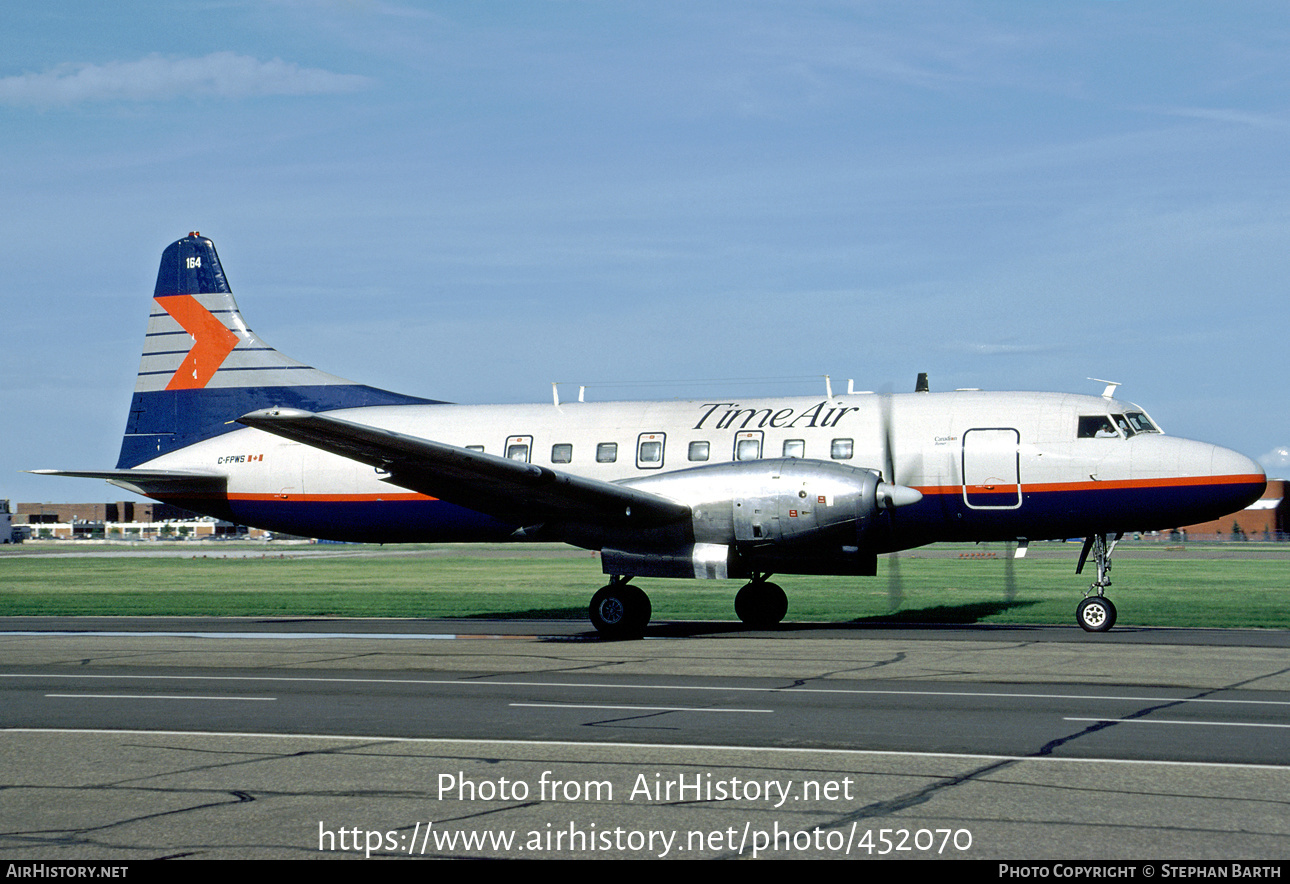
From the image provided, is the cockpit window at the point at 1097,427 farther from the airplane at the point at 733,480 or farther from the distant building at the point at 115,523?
the distant building at the point at 115,523

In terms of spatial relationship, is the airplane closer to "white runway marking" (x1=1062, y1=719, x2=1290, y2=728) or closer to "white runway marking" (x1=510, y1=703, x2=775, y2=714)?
"white runway marking" (x1=510, y1=703, x2=775, y2=714)

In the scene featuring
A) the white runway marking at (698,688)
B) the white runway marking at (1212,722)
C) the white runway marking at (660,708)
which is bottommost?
the white runway marking at (698,688)

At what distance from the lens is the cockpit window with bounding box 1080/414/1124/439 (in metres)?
21.2

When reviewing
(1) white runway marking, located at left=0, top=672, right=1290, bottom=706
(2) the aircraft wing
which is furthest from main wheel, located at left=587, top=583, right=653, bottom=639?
(1) white runway marking, located at left=0, top=672, right=1290, bottom=706

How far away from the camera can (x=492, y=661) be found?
1688 cm

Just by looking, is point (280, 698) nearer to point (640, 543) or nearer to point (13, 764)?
point (13, 764)

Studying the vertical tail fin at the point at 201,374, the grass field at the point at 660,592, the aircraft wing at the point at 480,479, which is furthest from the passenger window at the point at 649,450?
the vertical tail fin at the point at 201,374

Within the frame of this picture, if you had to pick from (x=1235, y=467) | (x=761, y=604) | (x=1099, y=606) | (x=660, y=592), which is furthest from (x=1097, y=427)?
(x=660, y=592)

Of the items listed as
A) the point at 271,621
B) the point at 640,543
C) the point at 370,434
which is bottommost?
the point at 271,621

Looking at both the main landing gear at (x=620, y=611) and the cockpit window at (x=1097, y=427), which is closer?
the main landing gear at (x=620, y=611)

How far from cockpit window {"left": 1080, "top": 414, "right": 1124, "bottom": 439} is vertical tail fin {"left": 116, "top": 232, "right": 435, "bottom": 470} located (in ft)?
46.8

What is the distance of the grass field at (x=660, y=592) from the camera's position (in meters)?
26.5
